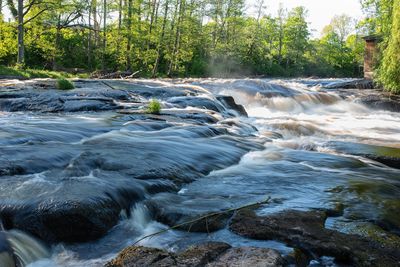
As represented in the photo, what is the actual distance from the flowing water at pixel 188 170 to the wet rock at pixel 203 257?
1.30 feet

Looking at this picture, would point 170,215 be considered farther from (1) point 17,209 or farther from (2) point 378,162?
(2) point 378,162

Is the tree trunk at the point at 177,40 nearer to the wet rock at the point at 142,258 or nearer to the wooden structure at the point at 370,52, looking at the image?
the wooden structure at the point at 370,52

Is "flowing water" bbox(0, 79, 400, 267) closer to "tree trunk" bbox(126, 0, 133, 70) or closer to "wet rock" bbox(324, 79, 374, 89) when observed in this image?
"wet rock" bbox(324, 79, 374, 89)

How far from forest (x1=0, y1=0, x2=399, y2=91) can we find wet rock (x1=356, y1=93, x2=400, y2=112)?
2.23ft

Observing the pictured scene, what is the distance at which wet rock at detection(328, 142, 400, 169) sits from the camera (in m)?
7.88

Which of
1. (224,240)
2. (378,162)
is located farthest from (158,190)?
(378,162)

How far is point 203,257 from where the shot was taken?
134 inches

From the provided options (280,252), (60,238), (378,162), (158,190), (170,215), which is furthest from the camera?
(378,162)

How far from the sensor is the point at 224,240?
4117mm

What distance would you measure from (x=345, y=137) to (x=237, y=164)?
16.3ft

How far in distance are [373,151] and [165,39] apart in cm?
3067

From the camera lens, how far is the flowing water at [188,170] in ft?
14.4

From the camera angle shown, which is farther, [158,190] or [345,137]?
[345,137]

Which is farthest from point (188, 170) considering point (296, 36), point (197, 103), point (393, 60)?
point (296, 36)
